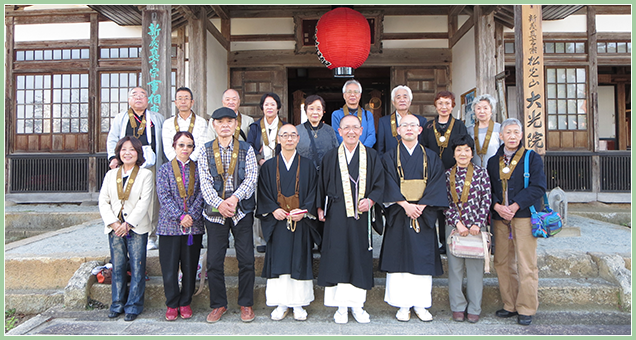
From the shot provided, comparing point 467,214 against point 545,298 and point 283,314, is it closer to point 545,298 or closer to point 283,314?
point 545,298

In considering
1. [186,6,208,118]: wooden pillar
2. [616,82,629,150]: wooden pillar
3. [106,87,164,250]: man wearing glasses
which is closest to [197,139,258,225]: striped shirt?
[106,87,164,250]: man wearing glasses

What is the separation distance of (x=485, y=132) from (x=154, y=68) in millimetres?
4137

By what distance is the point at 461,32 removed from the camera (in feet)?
24.2

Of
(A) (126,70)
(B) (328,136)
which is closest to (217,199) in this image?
(B) (328,136)

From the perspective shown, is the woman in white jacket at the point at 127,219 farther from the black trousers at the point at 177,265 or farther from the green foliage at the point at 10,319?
the green foliage at the point at 10,319

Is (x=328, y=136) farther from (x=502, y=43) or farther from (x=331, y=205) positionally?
(x=502, y=43)

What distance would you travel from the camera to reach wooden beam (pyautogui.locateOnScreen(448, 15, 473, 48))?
7.02 metres

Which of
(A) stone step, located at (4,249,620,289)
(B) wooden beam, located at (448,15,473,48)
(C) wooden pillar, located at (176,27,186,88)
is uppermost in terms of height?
(B) wooden beam, located at (448,15,473,48)

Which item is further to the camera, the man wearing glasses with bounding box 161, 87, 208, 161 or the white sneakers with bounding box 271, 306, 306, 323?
the man wearing glasses with bounding box 161, 87, 208, 161

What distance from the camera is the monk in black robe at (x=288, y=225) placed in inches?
137

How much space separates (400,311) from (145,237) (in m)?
2.54

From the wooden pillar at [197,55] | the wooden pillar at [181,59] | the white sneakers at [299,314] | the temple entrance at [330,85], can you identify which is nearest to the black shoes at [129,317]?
the white sneakers at [299,314]

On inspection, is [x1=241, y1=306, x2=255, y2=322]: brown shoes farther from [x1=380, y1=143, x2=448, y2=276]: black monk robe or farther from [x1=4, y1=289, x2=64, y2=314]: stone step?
[x1=4, y1=289, x2=64, y2=314]: stone step

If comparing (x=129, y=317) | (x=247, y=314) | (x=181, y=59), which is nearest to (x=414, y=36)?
(x=181, y=59)
